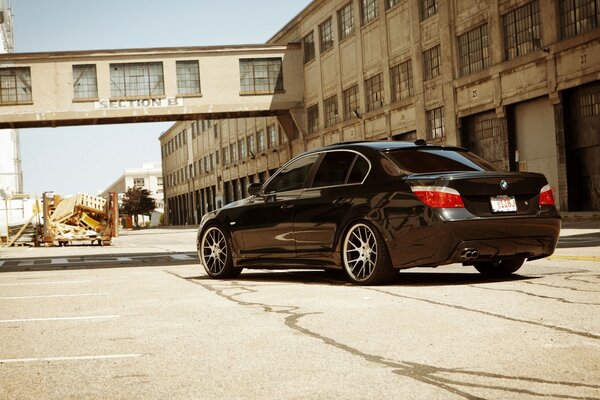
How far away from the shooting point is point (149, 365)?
4594 mm

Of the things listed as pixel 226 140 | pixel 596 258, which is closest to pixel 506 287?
pixel 596 258

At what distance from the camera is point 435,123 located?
34.2 metres

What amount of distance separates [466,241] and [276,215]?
255 centimetres

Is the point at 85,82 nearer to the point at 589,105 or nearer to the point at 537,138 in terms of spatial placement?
the point at 537,138

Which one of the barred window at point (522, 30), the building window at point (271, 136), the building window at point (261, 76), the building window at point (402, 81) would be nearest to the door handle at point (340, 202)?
the barred window at point (522, 30)

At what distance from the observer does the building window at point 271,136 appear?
182 ft

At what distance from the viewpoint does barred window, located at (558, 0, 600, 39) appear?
24.1 m


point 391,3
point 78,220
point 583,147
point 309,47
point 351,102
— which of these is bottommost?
point 78,220

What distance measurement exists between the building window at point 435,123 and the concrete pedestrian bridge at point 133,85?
13.7 metres

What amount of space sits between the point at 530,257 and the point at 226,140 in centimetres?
6096

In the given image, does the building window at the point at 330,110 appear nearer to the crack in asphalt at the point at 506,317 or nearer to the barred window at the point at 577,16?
the barred window at the point at 577,16

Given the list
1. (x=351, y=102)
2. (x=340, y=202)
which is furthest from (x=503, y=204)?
(x=351, y=102)

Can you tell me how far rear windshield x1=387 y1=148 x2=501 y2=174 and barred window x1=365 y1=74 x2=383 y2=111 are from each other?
3060cm

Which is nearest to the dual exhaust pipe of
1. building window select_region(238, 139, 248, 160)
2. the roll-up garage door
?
the roll-up garage door
